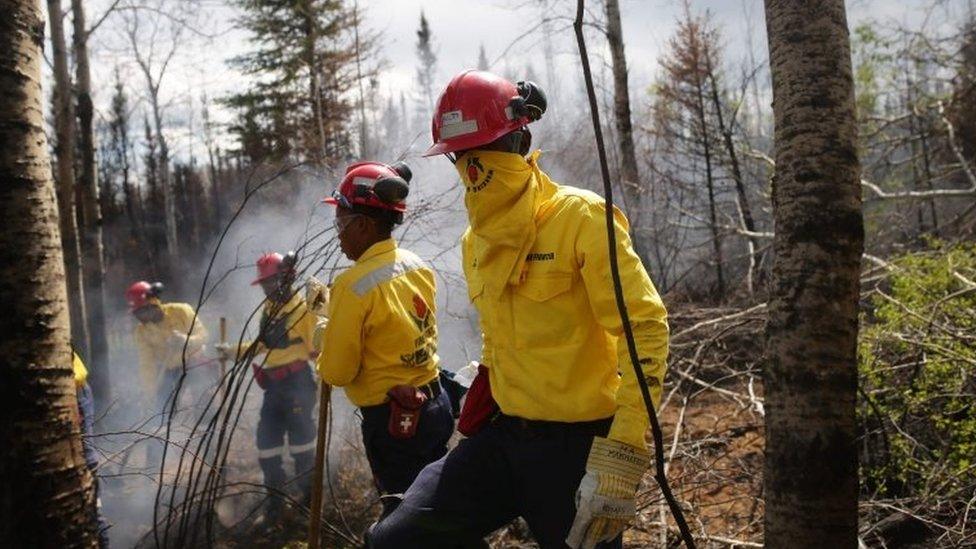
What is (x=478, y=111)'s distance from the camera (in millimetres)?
2373

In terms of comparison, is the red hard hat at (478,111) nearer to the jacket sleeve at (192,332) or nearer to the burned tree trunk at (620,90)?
the jacket sleeve at (192,332)

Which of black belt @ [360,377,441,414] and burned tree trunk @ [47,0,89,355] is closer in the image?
black belt @ [360,377,441,414]

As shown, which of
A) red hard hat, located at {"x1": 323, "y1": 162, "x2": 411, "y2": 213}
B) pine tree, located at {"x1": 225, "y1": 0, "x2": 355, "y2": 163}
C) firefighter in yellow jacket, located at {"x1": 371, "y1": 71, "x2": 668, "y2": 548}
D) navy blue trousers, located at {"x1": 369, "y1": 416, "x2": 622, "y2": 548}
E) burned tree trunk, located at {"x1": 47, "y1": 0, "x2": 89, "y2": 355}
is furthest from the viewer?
pine tree, located at {"x1": 225, "y1": 0, "x2": 355, "y2": 163}

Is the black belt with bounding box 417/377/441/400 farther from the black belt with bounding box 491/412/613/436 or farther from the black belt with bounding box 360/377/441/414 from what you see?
the black belt with bounding box 491/412/613/436

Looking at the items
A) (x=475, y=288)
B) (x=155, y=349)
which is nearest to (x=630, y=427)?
(x=475, y=288)

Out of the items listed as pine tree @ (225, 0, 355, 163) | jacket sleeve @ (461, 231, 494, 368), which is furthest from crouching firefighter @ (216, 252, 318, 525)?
pine tree @ (225, 0, 355, 163)

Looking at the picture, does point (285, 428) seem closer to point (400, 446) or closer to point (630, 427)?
point (400, 446)

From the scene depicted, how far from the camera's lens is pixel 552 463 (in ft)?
7.13

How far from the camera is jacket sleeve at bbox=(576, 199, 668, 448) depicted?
6.31 feet

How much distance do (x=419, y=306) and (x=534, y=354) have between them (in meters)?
1.34

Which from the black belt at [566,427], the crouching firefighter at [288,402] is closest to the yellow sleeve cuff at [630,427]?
the black belt at [566,427]

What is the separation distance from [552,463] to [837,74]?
1486 millimetres

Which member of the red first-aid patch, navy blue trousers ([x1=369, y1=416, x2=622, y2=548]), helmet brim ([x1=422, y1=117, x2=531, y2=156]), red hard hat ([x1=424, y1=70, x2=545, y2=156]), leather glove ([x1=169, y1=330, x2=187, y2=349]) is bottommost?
navy blue trousers ([x1=369, y1=416, x2=622, y2=548])

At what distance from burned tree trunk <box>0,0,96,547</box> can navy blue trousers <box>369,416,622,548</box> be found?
1.01 meters
